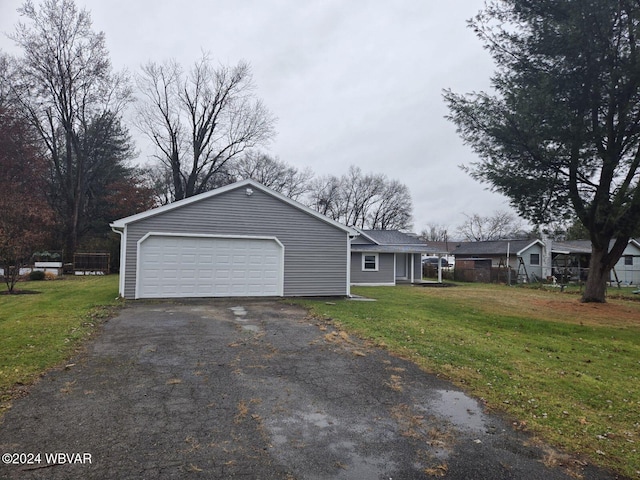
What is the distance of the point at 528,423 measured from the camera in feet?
13.2

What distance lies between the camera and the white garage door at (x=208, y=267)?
1273 cm

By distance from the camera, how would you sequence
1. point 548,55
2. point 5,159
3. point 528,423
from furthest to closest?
point 5,159
point 548,55
point 528,423

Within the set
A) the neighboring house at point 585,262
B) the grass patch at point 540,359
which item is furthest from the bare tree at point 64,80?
the neighboring house at point 585,262

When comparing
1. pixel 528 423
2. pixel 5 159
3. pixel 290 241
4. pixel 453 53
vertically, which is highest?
pixel 453 53

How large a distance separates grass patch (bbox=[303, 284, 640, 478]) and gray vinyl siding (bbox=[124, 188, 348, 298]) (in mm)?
1725

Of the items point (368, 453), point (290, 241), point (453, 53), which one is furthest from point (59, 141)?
point (368, 453)

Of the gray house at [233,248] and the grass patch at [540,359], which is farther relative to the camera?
the gray house at [233,248]

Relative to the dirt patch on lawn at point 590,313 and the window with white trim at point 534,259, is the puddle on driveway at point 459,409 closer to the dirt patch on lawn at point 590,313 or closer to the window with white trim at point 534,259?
the dirt patch on lawn at point 590,313

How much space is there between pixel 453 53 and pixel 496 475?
1547cm

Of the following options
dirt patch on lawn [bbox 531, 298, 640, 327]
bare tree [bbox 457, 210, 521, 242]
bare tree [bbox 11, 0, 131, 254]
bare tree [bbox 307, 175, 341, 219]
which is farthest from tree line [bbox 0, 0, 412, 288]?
bare tree [bbox 457, 210, 521, 242]

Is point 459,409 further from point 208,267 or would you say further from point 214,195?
point 214,195

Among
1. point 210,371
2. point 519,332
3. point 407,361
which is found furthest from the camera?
point 519,332

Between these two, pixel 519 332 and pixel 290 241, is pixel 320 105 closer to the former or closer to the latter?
pixel 290 241

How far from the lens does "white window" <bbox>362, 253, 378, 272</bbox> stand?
75.3 feet
